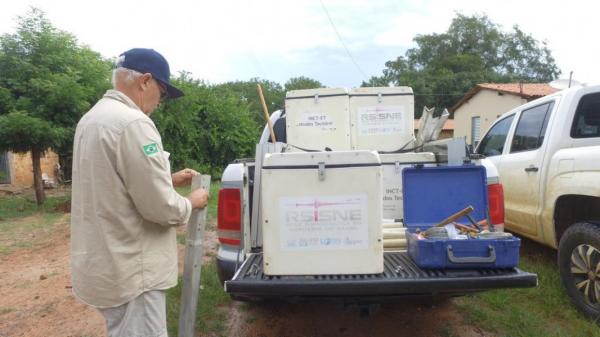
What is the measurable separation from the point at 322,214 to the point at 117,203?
44.0 inches

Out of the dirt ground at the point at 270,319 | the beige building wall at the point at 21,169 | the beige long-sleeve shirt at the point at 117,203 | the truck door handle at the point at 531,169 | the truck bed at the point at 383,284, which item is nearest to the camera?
the beige long-sleeve shirt at the point at 117,203

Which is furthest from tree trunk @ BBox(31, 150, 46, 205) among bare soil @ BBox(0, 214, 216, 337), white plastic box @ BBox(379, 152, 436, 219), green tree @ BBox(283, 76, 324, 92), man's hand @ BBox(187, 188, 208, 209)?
green tree @ BBox(283, 76, 324, 92)

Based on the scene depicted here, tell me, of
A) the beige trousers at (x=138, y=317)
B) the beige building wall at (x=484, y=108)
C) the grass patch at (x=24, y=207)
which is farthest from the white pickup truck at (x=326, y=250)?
the beige building wall at (x=484, y=108)

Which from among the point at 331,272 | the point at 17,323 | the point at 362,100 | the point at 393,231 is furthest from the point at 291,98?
the point at 17,323

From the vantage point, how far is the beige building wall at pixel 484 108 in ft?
83.8

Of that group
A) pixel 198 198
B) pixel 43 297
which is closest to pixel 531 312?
pixel 198 198

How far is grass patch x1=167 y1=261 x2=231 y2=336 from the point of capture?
3652 millimetres

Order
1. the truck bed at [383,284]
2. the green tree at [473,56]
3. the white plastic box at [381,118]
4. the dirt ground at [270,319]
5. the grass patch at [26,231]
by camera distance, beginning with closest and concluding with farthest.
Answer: the truck bed at [383,284], the dirt ground at [270,319], the white plastic box at [381,118], the grass patch at [26,231], the green tree at [473,56]

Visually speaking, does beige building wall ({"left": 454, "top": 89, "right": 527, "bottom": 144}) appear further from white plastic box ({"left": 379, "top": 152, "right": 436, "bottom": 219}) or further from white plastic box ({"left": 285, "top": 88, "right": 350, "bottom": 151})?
white plastic box ({"left": 379, "top": 152, "right": 436, "bottom": 219})

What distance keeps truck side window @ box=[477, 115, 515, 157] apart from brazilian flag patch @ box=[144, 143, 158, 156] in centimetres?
480

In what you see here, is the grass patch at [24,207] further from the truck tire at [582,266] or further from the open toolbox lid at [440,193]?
the truck tire at [582,266]

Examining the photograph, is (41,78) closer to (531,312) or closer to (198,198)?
(198,198)

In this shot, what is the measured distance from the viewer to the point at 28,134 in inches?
376

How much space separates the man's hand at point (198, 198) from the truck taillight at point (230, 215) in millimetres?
694
